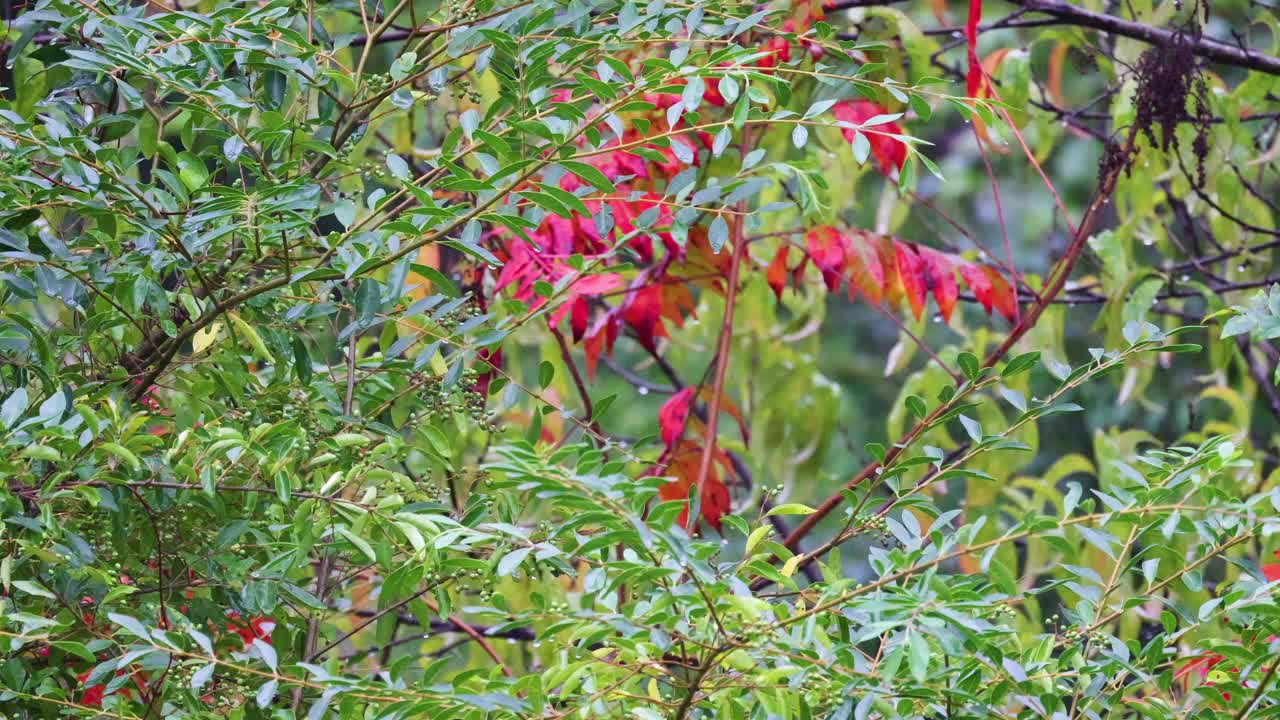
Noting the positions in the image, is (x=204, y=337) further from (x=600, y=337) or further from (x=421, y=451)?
(x=600, y=337)

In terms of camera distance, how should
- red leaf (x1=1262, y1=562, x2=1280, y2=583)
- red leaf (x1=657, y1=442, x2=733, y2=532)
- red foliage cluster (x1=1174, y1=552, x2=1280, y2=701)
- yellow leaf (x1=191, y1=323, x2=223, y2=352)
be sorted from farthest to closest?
red leaf (x1=657, y1=442, x2=733, y2=532)
red leaf (x1=1262, y1=562, x2=1280, y2=583)
yellow leaf (x1=191, y1=323, x2=223, y2=352)
red foliage cluster (x1=1174, y1=552, x2=1280, y2=701)

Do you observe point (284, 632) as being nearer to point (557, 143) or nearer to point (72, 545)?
point (72, 545)

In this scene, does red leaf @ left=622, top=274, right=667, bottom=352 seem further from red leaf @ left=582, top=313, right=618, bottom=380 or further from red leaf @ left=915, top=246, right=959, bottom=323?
red leaf @ left=915, top=246, right=959, bottom=323

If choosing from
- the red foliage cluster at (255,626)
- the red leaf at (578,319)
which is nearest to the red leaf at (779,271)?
the red leaf at (578,319)

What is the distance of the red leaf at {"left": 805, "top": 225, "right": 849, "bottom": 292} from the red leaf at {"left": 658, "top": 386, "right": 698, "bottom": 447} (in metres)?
0.22

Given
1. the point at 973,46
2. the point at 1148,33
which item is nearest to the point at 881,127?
the point at 973,46

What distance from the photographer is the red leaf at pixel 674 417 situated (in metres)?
1.58

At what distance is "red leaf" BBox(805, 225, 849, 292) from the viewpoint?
1527 millimetres

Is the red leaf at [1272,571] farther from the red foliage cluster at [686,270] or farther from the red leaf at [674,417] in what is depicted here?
the red leaf at [674,417]

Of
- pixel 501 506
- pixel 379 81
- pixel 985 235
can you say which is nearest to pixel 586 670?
pixel 501 506

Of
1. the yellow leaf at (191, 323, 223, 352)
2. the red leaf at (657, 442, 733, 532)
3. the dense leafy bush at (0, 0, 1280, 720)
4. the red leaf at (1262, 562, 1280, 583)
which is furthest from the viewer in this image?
the red leaf at (657, 442, 733, 532)

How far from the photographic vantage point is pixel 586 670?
82 centimetres

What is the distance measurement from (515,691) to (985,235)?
5263 millimetres

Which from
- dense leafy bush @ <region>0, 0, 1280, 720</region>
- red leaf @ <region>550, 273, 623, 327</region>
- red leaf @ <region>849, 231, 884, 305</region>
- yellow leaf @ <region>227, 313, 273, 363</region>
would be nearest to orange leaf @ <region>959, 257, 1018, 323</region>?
red leaf @ <region>849, 231, 884, 305</region>
